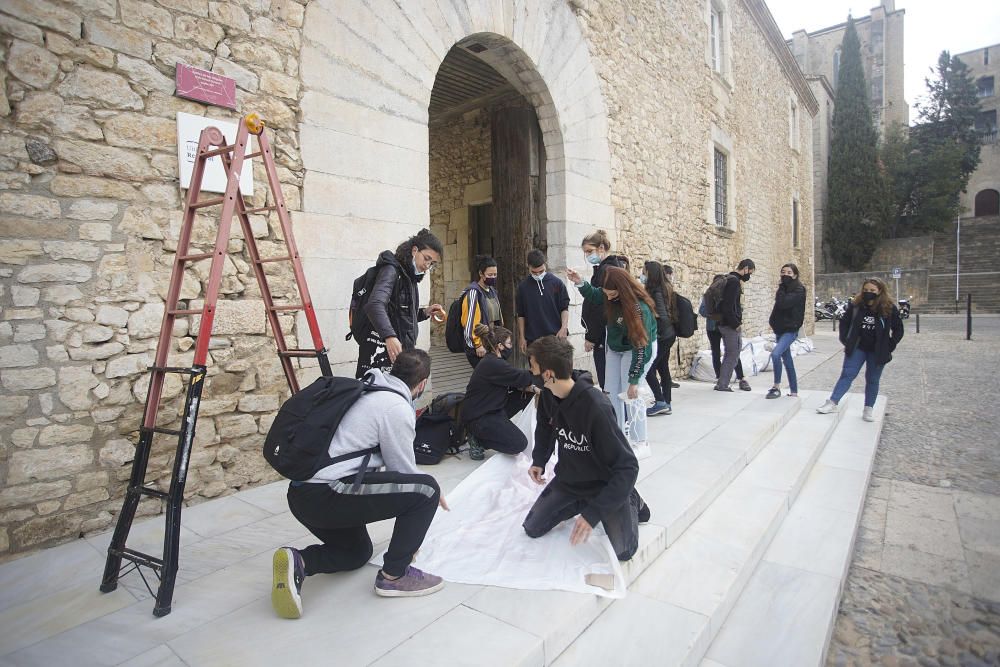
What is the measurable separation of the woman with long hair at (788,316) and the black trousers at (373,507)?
5207mm

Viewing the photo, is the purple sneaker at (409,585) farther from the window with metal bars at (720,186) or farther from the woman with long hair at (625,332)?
the window with metal bars at (720,186)

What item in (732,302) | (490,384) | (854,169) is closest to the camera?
(490,384)

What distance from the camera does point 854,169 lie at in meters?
31.3

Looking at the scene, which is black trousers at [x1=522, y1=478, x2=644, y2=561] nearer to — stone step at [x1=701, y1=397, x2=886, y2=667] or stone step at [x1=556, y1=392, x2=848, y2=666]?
stone step at [x1=556, y1=392, x2=848, y2=666]

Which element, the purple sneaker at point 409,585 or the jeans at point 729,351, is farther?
the jeans at point 729,351

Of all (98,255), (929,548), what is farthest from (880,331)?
(98,255)

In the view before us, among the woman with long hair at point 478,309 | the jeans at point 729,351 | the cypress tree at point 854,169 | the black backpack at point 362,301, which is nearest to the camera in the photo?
the black backpack at point 362,301

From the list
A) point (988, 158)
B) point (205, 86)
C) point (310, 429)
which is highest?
point (988, 158)

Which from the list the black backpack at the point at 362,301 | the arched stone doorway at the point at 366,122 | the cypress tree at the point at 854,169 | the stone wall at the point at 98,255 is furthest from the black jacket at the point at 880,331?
the cypress tree at the point at 854,169

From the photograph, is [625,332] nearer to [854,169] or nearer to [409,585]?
[409,585]

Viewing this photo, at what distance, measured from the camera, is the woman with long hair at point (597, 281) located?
4.57 m

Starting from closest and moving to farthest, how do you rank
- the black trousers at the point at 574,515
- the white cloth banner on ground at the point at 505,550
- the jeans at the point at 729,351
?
the white cloth banner on ground at the point at 505,550 → the black trousers at the point at 574,515 → the jeans at the point at 729,351

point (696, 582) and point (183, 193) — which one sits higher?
point (183, 193)

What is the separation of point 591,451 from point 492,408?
62.2 inches
